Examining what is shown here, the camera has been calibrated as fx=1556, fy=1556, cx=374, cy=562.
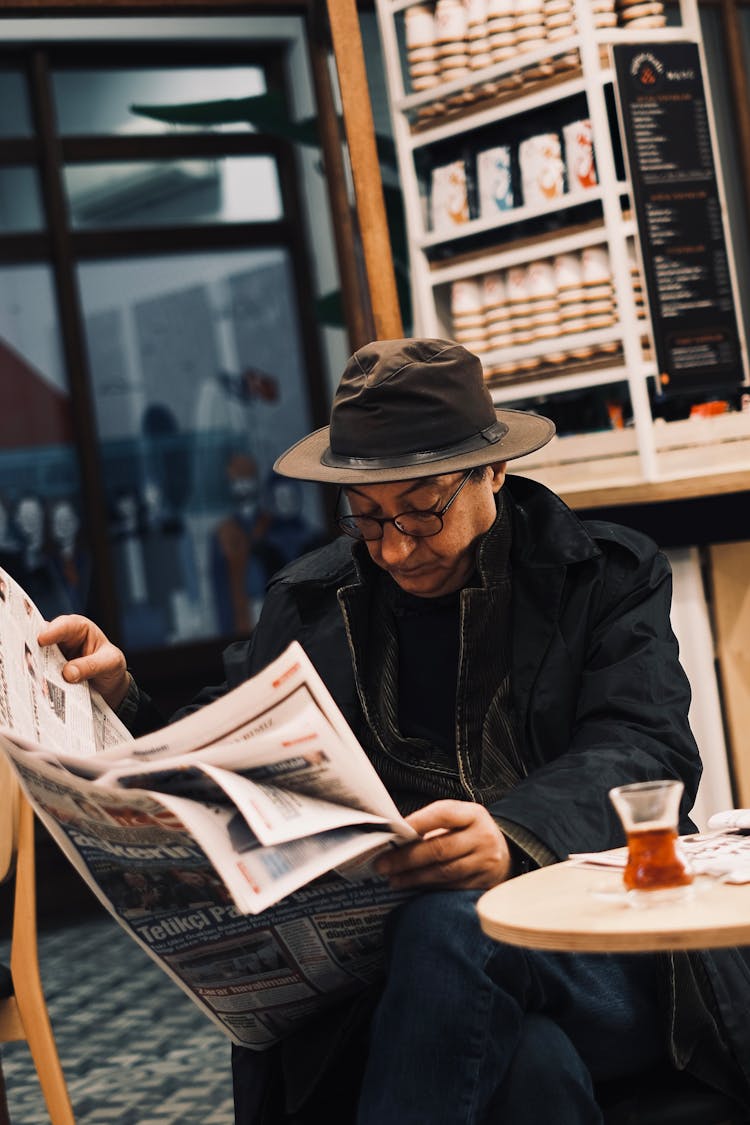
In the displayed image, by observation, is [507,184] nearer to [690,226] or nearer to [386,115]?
[690,226]

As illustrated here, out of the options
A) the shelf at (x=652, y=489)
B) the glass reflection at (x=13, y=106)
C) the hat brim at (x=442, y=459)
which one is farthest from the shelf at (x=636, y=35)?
the glass reflection at (x=13, y=106)

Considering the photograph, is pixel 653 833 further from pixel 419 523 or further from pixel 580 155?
pixel 580 155

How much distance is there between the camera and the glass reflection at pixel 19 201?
216 inches

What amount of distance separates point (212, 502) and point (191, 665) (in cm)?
64

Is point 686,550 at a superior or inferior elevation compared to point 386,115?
inferior

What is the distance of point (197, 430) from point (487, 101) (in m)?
2.52

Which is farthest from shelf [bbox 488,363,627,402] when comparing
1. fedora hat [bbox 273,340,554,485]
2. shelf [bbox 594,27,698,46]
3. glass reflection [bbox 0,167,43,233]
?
glass reflection [bbox 0,167,43,233]

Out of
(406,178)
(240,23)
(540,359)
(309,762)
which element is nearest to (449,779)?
(309,762)

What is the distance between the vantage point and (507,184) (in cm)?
367

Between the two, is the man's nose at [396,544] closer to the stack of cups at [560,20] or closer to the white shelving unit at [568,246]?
the white shelving unit at [568,246]

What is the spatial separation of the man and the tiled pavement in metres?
1.34

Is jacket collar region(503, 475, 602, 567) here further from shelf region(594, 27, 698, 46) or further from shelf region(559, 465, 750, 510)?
shelf region(594, 27, 698, 46)

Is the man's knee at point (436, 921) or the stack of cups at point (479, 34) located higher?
the stack of cups at point (479, 34)

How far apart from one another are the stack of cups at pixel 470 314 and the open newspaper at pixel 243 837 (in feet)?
7.47
